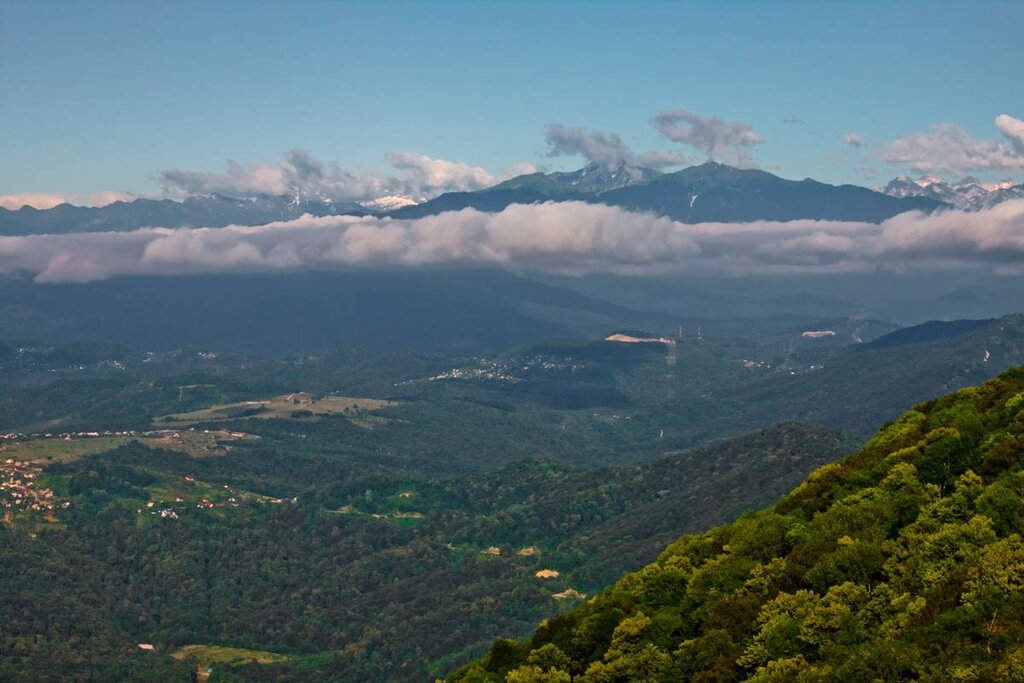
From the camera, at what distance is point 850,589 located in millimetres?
116688

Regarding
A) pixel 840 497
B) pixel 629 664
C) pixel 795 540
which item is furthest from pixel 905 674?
pixel 840 497

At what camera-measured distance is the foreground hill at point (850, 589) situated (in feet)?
325

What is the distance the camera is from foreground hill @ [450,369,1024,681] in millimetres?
99062

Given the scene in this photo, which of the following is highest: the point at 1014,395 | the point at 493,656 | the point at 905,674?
the point at 1014,395

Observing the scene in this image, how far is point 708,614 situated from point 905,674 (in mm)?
37611

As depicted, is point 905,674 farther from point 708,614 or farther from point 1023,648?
point 708,614

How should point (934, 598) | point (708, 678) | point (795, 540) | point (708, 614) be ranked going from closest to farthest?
point (934, 598) < point (708, 678) < point (708, 614) < point (795, 540)

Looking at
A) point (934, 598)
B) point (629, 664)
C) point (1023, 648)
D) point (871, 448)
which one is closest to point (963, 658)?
point (1023, 648)

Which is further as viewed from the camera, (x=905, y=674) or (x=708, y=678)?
(x=708, y=678)

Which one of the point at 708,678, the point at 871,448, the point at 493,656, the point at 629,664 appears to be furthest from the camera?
the point at 871,448

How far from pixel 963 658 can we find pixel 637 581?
65911 millimetres

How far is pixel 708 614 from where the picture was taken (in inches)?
5187

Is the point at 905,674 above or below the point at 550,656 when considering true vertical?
above

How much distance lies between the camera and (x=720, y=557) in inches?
5842
